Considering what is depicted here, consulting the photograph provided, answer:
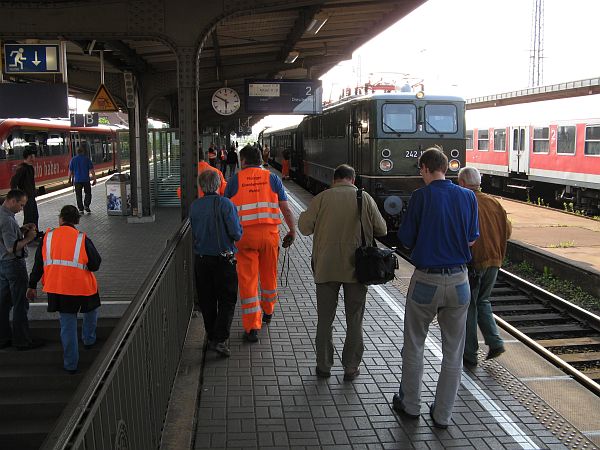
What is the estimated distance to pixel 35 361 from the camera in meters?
7.23

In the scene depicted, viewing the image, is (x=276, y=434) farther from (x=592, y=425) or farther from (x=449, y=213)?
(x=592, y=425)

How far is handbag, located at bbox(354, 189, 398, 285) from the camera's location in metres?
4.75

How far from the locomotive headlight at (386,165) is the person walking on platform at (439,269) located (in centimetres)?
901

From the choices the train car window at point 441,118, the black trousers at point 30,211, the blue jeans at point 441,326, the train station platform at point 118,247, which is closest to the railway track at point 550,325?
the blue jeans at point 441,326

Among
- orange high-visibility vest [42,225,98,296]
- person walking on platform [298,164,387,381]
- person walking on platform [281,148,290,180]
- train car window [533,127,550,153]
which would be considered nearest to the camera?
person walking on platform [298,164,387,381]

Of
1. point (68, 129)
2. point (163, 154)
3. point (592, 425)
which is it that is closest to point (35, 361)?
point (592, 425)

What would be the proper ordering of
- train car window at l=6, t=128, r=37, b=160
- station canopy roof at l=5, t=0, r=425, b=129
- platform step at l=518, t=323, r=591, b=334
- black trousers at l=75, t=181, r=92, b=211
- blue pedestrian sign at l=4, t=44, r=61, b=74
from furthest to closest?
train car window at l=6, t=128, r=37, b=160, black trousers at l=75, t=181, r=92, b=211, station canopy roof at l=5, t=0, r=425, b=129, blue pedestrian sign at l=4, t=44, r=61, b=74, platform step at l=518, t=323, r=591, b=334

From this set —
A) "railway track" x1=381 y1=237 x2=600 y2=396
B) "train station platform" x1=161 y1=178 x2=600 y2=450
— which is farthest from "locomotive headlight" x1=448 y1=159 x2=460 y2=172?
"train station platform" x1=161 y1=178 x2=600 y2=450

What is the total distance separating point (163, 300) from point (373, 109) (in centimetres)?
1016

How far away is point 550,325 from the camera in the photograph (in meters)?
8.35

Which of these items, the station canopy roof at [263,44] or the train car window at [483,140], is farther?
the train car window at [483,140]

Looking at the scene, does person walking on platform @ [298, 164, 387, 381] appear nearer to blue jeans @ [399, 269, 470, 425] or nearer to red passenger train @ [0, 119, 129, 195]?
blue jeans @ [399, 269, 470, 425]

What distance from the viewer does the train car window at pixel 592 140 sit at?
1755 cm

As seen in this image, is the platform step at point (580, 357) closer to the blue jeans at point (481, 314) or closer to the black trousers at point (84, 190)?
the blue jeans at point (481, 314)
